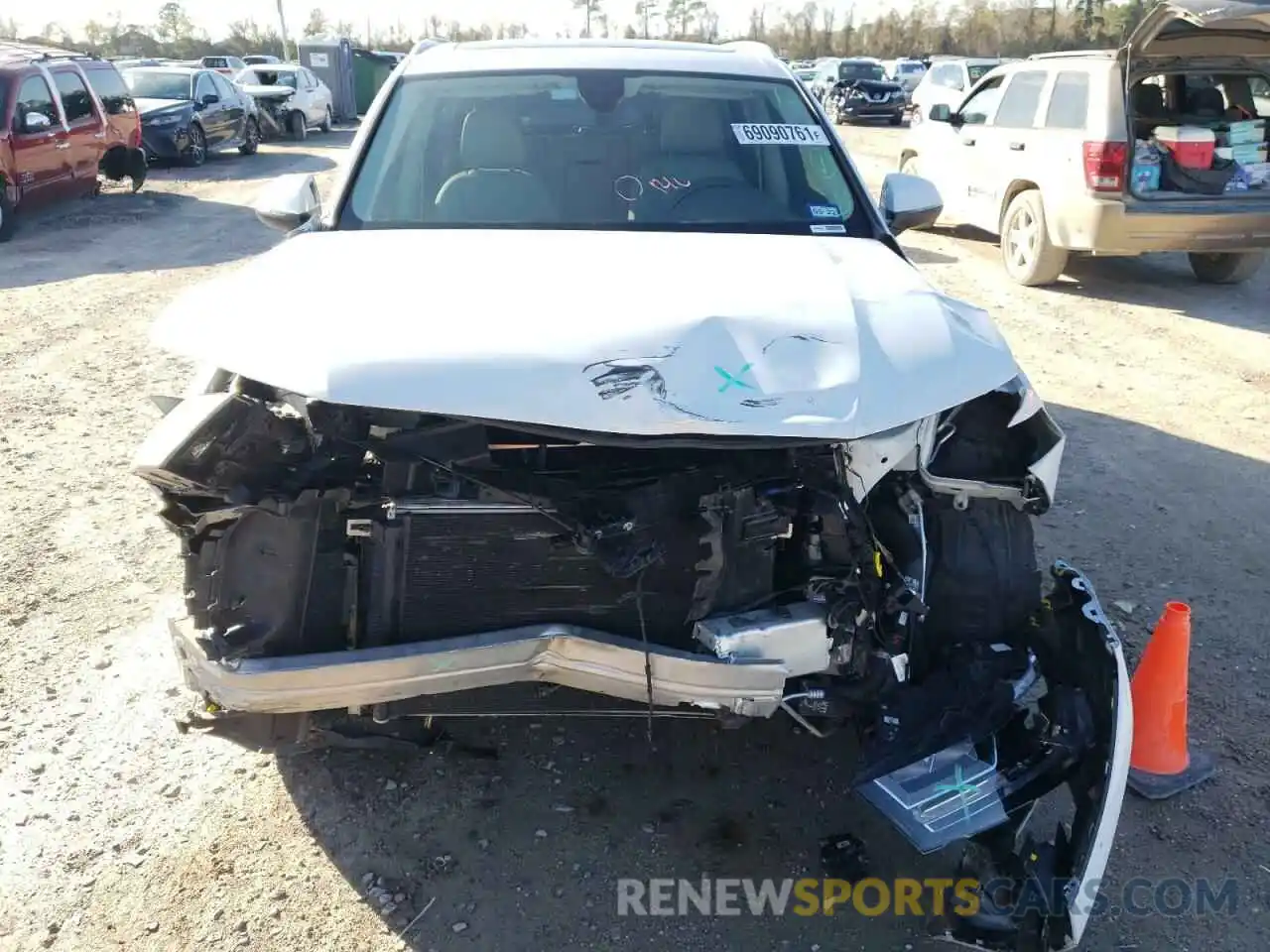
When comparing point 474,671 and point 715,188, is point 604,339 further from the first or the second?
point 715,188

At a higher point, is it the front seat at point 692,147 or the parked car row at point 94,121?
the front seat at point 692,147

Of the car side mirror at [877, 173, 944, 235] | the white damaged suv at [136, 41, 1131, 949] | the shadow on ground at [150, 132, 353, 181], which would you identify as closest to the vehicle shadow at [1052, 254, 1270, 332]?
the car side mirror at [877, 173, 944, 235]

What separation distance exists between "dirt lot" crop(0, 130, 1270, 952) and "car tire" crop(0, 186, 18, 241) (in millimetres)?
6911

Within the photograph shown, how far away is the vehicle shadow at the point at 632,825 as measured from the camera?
2430 mm

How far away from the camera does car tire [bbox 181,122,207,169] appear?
15922 millimetres

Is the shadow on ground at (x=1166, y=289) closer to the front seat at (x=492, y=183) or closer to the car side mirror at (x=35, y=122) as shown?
the front seat at (x=492, y=183)

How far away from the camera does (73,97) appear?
456 inches

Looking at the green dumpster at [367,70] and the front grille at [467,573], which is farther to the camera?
the green dumpster at [367,70]

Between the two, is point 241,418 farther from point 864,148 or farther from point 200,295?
point 864,148

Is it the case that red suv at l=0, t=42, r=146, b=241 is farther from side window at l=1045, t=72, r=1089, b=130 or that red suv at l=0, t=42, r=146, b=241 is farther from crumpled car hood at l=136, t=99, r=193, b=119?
side window at l=1045, t=72, r=1089, b=130

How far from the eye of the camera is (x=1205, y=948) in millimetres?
2377

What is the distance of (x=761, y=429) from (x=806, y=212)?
1685mm

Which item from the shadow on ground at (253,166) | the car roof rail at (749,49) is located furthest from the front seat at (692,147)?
the shadow on ground at (253,166)

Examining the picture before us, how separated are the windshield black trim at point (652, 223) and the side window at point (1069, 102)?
497 centimetres
